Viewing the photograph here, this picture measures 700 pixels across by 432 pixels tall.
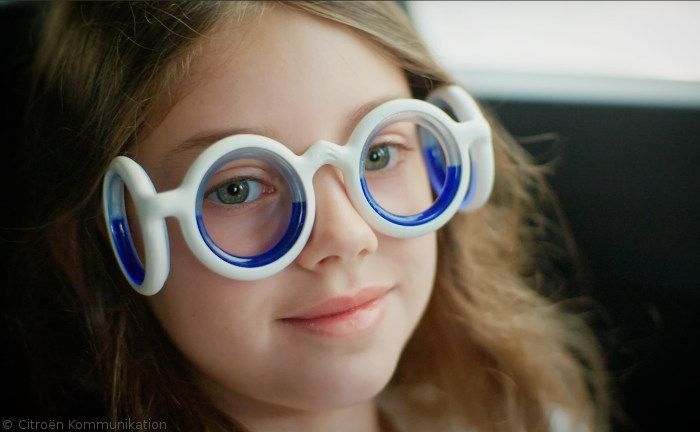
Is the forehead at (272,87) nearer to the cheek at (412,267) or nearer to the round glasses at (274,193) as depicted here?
the round glasses at (274,193)

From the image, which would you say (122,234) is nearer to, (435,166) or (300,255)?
(300,255)

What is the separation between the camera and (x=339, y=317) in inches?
32.5

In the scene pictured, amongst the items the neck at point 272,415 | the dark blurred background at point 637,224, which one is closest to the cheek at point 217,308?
the neck at point 272,415

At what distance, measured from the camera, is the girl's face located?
0.78m

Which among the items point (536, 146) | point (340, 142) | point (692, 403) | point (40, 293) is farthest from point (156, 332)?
point (692, 403)

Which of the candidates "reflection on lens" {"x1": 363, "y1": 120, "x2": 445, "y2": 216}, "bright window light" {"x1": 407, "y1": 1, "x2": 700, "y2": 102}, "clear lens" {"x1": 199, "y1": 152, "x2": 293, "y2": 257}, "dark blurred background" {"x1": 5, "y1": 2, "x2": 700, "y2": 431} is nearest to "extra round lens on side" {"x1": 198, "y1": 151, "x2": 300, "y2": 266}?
"clear lens" {"x1": 199, "y1": 152, "x2": 293, "y2": 257}

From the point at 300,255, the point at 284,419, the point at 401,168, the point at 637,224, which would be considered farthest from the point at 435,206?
the point at 637,224

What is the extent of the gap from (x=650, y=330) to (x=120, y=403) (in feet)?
2.76

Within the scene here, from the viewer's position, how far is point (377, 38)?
0.88 meters

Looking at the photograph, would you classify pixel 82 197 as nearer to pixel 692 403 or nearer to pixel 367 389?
pixel 367 389

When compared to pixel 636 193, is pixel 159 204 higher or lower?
higher

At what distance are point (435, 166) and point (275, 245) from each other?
27 cm

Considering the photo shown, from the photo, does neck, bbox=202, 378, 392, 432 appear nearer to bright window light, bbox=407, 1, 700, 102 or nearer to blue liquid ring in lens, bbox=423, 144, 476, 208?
blue liquid ring in lens, bbox=423, 144, 476, 208

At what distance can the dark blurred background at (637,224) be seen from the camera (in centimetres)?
117
